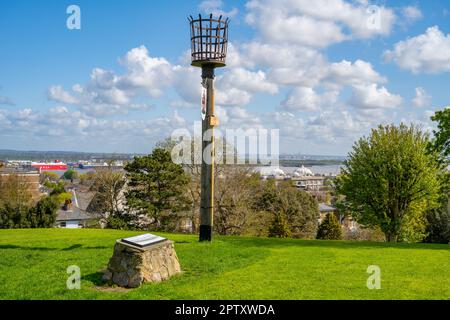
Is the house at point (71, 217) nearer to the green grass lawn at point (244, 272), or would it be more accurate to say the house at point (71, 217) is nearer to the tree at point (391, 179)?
the tree at point (391, 179)

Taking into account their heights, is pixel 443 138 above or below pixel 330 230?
above

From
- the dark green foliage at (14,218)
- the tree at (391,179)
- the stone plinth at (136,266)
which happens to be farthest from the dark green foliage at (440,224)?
the dark green foliage at (14,218)

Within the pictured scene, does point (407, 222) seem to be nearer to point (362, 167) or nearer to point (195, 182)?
point (362, 167)

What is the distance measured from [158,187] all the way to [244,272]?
2727 cm

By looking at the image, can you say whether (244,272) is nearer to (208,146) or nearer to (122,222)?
(208,146)

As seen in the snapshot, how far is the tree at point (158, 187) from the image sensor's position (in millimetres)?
37469

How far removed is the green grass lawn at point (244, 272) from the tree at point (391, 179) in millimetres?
11309

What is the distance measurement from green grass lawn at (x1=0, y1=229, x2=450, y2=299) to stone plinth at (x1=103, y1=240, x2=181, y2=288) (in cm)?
A: 34

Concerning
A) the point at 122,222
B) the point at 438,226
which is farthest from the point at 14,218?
the point at 438,226

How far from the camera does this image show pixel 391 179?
27.9 metres

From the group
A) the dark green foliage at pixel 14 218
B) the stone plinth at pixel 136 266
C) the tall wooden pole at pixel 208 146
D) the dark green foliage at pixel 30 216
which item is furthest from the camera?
the dark green foliage at pixel 30 216
